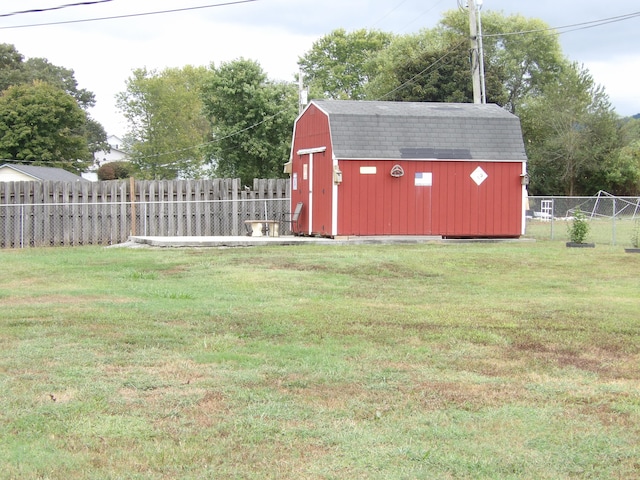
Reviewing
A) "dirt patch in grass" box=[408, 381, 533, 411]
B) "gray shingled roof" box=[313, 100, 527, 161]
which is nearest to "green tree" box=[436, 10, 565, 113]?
"gray shingled roof" box=[313, 100, 527, 161]

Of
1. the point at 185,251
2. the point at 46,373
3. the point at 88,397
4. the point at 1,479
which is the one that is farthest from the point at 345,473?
the point at 185,251

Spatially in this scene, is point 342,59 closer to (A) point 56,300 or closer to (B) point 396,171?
(B) point 396,171

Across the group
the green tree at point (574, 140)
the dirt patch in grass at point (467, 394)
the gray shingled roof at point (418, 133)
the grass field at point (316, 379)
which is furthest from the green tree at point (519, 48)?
the dirt patch in grass at point (467, 394)

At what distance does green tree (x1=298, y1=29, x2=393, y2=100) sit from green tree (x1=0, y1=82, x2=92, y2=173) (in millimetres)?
26944

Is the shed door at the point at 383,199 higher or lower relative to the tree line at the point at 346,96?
lower

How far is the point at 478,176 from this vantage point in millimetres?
21172

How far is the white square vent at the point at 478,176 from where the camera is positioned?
2112 cm

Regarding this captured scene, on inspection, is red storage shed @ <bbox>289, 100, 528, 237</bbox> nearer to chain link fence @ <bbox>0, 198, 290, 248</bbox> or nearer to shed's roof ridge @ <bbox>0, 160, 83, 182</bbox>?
chain link fence @ <bbox>0, 198, 290, 248</bbox>

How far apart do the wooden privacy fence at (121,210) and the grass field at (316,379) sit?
443 inches

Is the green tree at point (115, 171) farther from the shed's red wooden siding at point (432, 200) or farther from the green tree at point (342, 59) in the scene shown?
the shed's red wooden siding at point (432, 200)

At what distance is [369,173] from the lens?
810 inches

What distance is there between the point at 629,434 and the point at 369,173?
15.9 m

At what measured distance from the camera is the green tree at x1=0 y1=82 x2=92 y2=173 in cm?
5725

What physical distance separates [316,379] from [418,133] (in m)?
15.6
